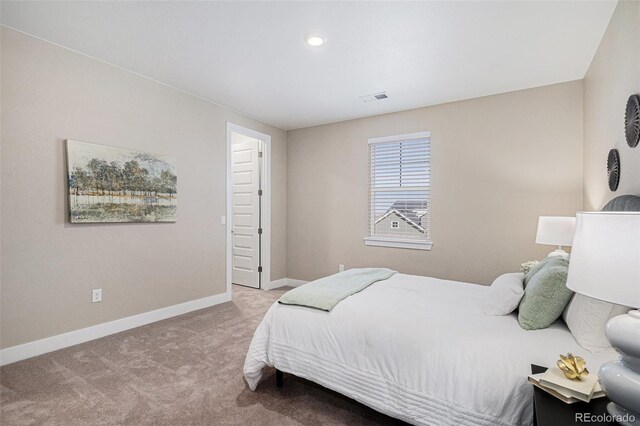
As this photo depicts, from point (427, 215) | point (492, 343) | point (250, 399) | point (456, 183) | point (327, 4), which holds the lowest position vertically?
point (250, 399)

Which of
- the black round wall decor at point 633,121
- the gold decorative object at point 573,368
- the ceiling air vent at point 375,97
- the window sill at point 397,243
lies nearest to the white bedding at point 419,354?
the gold decorative object at point 573,368

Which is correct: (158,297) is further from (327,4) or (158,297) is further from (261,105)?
(327,4)

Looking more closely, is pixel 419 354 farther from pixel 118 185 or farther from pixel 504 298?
pixel 118 185

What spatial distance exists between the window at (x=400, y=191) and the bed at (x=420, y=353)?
1964mm

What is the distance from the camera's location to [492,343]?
61.2 inches

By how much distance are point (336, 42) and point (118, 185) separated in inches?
98.3

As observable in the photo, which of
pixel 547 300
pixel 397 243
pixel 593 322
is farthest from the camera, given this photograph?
pixel 397 243

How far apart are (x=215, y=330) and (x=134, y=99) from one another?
101 inches

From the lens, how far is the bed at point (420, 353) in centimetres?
145

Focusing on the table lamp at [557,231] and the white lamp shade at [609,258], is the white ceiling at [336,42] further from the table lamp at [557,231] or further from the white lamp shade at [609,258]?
the white lamp shade at [609,258]

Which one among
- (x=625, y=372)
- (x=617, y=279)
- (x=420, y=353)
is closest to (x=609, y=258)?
(x=617, y=279)

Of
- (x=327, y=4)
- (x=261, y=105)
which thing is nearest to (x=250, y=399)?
(x=327, y=4)

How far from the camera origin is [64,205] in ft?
9.11

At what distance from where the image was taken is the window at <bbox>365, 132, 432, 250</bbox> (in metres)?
4.16
